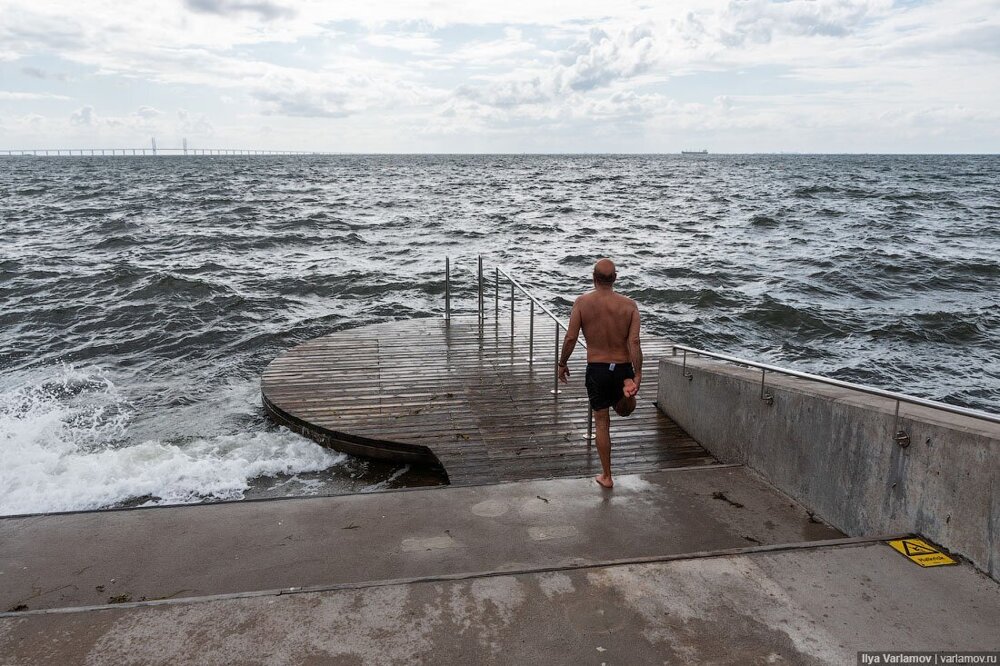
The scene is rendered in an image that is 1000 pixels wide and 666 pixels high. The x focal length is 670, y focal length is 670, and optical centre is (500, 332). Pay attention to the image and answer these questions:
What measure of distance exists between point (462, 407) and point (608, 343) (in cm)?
281

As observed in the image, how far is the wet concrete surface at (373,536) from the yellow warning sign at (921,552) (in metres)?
0.66

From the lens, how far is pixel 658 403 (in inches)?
282

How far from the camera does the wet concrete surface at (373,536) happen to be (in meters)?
3.83

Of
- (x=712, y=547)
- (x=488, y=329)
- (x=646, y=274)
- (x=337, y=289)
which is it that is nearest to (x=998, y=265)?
(x=646, y=274)

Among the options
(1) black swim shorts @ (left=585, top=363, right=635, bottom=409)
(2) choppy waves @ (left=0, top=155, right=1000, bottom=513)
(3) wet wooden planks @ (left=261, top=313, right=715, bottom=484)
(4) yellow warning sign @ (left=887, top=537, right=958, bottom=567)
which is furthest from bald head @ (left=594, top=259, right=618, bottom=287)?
(2) choppy waves @ (left=0, top=155, right=1000, bottom=513)

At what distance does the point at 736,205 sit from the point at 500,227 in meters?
17.6

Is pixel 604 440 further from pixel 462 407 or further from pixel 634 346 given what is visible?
pixel 462 407

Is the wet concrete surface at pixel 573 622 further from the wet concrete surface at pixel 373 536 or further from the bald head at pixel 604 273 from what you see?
the bald head at pixel 604 273

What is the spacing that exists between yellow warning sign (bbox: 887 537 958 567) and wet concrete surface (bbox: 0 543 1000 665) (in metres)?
0.08

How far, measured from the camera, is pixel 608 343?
477 centimetres

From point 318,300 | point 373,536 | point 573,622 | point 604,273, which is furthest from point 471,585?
point 318,300

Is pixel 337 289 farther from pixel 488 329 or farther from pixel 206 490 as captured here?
pixel 206 490

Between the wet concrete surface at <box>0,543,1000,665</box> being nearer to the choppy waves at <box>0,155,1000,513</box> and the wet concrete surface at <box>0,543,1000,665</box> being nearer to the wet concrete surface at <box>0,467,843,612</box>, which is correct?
the wet concrete surface at <box>0,467,843,612</box>

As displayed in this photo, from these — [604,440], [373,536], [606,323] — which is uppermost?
[606,323]
